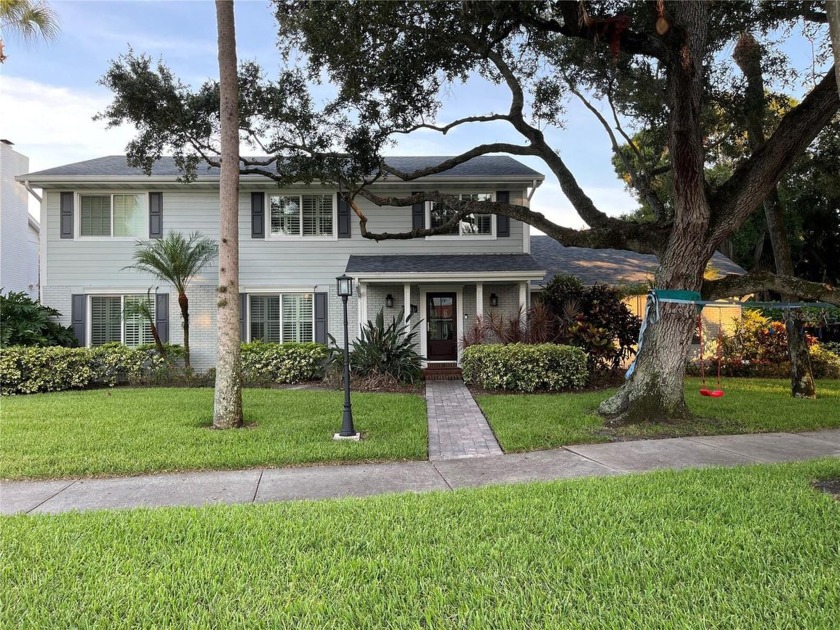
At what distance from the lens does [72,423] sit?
7.43 m

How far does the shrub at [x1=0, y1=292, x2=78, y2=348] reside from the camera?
38.3ft

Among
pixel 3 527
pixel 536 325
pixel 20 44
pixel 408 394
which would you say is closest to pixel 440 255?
pixel 536 325

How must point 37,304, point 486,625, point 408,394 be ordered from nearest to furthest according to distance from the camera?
point 486,625, point 408,394, point 37,304

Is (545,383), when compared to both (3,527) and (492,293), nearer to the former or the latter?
(492,293)

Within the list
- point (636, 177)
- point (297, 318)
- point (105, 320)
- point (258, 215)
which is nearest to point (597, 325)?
point (636, 177)

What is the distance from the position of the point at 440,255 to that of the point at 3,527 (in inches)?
444

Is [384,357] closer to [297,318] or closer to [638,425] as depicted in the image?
[297,318]

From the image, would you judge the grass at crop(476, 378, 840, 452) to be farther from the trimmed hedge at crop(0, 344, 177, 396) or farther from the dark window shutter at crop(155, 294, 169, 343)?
the dark window shutter at crop(155, 294, 169, 343)

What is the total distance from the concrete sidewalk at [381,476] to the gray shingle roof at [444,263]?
7075 millimetres

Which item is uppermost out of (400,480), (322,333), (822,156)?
(822,156)

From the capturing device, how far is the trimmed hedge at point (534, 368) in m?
10.4

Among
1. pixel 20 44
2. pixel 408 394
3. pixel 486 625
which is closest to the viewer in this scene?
pixel 486 625

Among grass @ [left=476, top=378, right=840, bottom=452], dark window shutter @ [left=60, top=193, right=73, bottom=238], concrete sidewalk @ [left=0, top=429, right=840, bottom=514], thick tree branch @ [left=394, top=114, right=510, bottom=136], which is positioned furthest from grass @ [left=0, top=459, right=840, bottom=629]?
dark window shutter @ [left=60, top=193, right=73, bottom=238]

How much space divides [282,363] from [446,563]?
10183 mm
